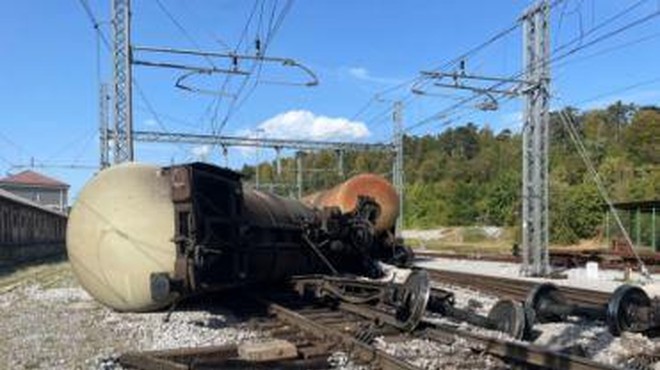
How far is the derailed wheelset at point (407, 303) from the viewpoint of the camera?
10.9 meters

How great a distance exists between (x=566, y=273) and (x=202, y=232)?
16.0 m

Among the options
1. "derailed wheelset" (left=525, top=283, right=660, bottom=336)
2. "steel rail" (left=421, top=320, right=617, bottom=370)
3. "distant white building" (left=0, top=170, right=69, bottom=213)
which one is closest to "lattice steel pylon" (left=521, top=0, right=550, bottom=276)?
"derailed wheelset" (left=525, top=283, right=660, bottom=336)

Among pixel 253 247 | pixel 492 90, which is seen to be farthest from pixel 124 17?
pixel 253 247

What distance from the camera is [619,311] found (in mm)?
10930

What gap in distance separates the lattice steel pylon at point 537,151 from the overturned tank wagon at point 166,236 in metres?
11.6

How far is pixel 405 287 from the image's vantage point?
1177 cm

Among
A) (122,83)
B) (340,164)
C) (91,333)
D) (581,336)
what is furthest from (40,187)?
(581,336)

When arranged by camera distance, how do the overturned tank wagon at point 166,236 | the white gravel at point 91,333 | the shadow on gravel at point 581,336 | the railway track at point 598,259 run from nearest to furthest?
the shadow on gravel at point 581,336 → the white gravel at point 91,333 → the overturned tank wagon at point 166,236 → the railway track at point 598,259

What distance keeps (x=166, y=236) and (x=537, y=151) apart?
1489 centimetres

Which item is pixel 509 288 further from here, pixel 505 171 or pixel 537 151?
pixel 505 171

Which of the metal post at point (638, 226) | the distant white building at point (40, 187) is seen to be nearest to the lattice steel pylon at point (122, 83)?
the metal post at point (638, 226)

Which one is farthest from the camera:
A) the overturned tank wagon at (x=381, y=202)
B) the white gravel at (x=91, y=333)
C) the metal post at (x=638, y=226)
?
the metal post at (x=638, y=226)

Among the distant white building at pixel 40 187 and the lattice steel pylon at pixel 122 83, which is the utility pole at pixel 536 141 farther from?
the distant white building at pixel 40 187

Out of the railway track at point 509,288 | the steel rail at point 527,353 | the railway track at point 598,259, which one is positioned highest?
the steel rail at point 527,353
